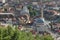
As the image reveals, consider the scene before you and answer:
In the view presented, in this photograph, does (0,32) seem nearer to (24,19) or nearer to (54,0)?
(24,19)

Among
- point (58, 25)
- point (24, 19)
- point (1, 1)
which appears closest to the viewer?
point (58, 25)

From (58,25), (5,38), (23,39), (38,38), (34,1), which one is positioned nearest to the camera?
(5,38)

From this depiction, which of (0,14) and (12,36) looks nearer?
(12,36)

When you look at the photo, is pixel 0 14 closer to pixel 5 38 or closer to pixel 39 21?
pixel 39 21

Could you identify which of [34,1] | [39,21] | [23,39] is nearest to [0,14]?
[39,21]

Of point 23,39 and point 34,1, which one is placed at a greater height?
point 23,39

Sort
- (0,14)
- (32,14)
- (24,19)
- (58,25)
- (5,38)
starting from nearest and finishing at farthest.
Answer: (5,38), (58,25), (24,19), (0,14), (32,14)

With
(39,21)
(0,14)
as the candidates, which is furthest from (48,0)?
(39,21)

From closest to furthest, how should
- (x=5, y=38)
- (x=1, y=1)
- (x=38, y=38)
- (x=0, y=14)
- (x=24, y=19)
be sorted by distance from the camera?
1. (x=5, y=38)
2. (x=38, y=38)
3. (x=24, y=19)
4. (x=0, y=14)
5. (x=1, y=1)

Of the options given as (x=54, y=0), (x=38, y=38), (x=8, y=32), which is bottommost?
(x=54, y=0)
